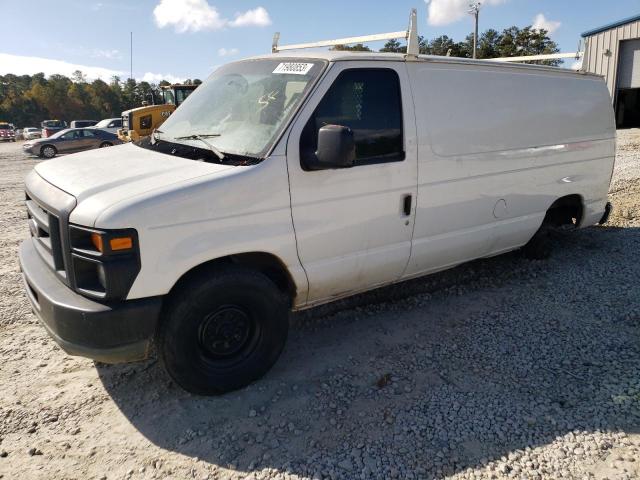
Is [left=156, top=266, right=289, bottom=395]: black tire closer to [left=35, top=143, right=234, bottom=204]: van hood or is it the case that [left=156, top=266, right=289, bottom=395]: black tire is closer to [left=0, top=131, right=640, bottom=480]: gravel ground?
[left=0, top=131, right=640, bottom=480]: gravel ground

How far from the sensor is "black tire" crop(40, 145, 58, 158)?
23748 mm

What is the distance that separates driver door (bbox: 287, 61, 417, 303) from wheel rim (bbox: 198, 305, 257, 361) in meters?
0.55

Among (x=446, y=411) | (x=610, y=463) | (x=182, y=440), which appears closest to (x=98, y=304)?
(x=182, y=440)

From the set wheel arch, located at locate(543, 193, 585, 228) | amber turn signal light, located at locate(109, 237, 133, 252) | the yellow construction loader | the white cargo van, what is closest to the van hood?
the white cargo van

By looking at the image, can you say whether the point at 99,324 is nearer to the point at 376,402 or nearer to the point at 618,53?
the point at 376,402

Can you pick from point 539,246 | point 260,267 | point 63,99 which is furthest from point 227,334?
point 63,99

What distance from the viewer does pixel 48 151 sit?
23891 millimetres

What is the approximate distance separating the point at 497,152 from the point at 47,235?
12.1 feet

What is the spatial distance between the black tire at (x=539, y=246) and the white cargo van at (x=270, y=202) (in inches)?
31.4

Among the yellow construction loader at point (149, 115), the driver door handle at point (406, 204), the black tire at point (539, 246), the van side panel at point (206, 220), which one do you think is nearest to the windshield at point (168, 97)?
the yellow construction loader at point (149, 115)

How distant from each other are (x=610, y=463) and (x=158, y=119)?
68.3 ft

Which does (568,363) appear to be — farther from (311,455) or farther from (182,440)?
(182,440)

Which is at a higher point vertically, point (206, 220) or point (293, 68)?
point (293, 68)

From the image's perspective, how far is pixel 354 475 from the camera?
8.75 feet
